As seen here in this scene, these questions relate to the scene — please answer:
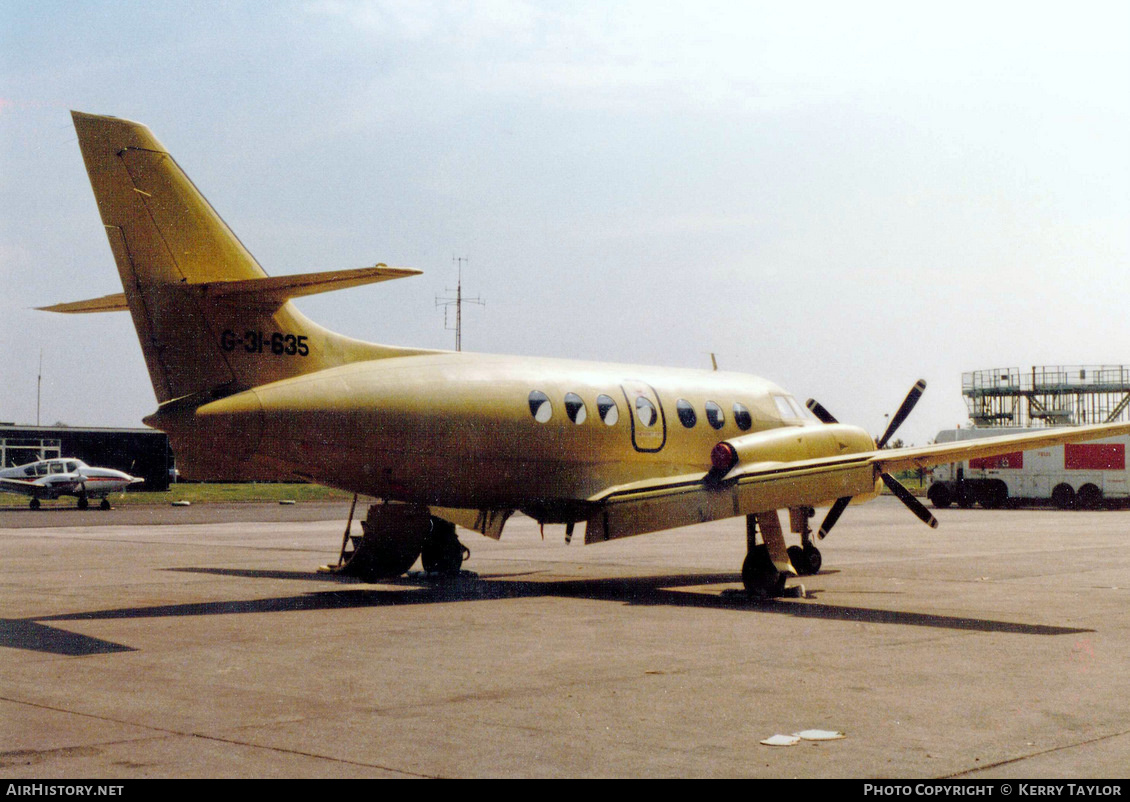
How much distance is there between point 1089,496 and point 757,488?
154 feet

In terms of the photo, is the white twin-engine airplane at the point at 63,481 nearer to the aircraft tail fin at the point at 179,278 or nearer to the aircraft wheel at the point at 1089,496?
the aircraft tail fin at the point at 179,278

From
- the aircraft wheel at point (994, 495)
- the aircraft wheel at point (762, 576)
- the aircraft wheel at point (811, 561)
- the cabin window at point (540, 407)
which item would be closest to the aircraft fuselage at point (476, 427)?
the cabin window at point (540, 407)

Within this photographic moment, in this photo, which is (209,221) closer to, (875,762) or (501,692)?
(501,692)

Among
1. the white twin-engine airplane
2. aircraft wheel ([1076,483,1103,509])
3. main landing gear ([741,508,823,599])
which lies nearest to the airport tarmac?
main landing gear ([741,508,823,599])

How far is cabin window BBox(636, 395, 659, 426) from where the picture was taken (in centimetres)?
A: 2042

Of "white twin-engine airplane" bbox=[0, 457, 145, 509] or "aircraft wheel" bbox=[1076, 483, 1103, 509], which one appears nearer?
"white twin-engine airplane" bbox=[0, 457, 145, 509]

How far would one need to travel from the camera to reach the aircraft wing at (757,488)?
17.6 m

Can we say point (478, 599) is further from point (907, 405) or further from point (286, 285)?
point (907, 405)

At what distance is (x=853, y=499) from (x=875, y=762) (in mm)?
12943

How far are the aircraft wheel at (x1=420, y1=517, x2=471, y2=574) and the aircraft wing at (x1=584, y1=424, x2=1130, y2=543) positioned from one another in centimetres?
391

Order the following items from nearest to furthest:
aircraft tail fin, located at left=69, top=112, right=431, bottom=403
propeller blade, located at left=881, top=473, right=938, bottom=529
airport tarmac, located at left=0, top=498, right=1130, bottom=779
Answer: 1. airport tarmac, located at left=0, top=498, right=1130, bottom=779
2. aircraft tail fin, located at left=69, top=112, right=431, bottom=403
3. propeller blade, located at left=881, top=473, right=938, bottom=529

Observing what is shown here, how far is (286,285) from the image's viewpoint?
15.1m

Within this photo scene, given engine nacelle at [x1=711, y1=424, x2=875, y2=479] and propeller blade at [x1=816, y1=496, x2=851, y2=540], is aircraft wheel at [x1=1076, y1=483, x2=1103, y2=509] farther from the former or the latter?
engine nacelle at [x1=711, y1=424, x2=875, y2=479]

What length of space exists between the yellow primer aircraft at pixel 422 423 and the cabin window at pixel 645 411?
3 cm
